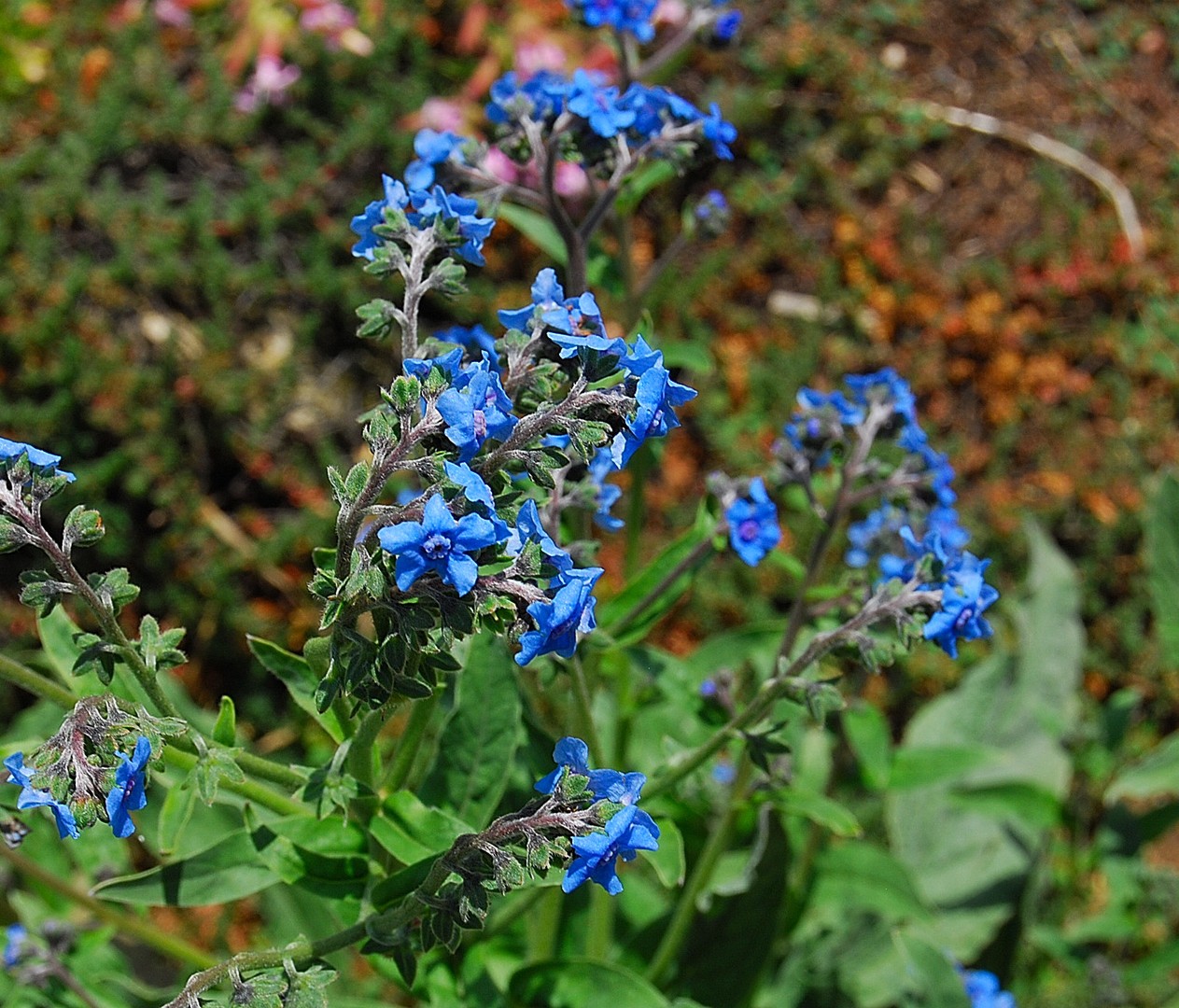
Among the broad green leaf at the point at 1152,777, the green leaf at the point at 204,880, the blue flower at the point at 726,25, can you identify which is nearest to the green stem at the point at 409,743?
the green leaf at the point at 204,880

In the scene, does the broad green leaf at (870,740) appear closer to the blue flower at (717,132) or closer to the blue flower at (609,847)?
the blue flower at (717,132)

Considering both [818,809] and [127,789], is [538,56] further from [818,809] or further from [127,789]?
[127,789]

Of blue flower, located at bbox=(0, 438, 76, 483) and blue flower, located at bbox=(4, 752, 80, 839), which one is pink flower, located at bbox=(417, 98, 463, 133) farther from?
blue flower, located at bbox=(4, 752, 80, 839)

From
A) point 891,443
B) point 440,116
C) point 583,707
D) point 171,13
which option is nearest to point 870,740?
point 891,443

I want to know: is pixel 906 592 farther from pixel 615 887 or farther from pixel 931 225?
pixel 931 225

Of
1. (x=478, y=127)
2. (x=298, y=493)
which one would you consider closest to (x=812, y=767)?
(x=298, y=493)

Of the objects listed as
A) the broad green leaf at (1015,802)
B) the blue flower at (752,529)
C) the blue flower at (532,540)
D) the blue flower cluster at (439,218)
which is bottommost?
the broad green leaf at (1015,802)
